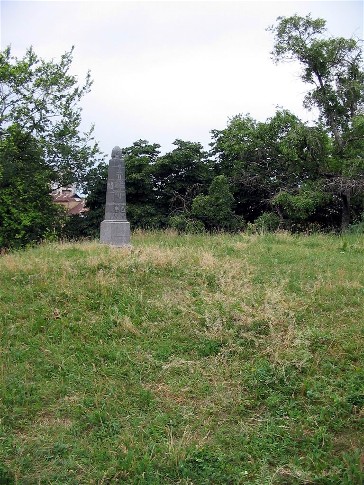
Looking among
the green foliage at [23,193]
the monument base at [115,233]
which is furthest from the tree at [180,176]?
the monument base at [115,233]

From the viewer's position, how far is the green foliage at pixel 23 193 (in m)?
16.9

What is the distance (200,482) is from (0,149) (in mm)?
15370

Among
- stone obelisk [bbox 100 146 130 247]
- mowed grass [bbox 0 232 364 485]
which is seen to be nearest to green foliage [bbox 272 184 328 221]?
stone obelisk [bbox 100 146 130 247]

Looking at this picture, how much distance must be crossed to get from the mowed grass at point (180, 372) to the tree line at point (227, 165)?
29.0 ft

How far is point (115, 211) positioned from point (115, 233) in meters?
0.57

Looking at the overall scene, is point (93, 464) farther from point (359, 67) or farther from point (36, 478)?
point (359, 67)

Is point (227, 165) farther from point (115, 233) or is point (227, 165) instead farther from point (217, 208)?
point (115, 233)

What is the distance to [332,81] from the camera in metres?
17.9

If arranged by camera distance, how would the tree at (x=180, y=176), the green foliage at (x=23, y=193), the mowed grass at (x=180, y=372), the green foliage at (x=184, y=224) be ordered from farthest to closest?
the tree at (x=180, y=176) → the green foliage at (x=23, y=193) → the green foliage at (x=184, y=224) → the mowed grass at (x=180, y=372)

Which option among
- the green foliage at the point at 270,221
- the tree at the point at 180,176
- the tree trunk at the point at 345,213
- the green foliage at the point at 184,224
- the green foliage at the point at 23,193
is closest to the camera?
the green foliage at the point at 184,224

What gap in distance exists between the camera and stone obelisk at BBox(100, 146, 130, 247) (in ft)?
→ 36.3

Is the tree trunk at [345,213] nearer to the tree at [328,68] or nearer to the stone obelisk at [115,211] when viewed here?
the tree at [328,68]

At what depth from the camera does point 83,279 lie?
767 centimetres

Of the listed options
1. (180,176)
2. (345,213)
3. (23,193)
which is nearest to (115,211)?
(23,193)
